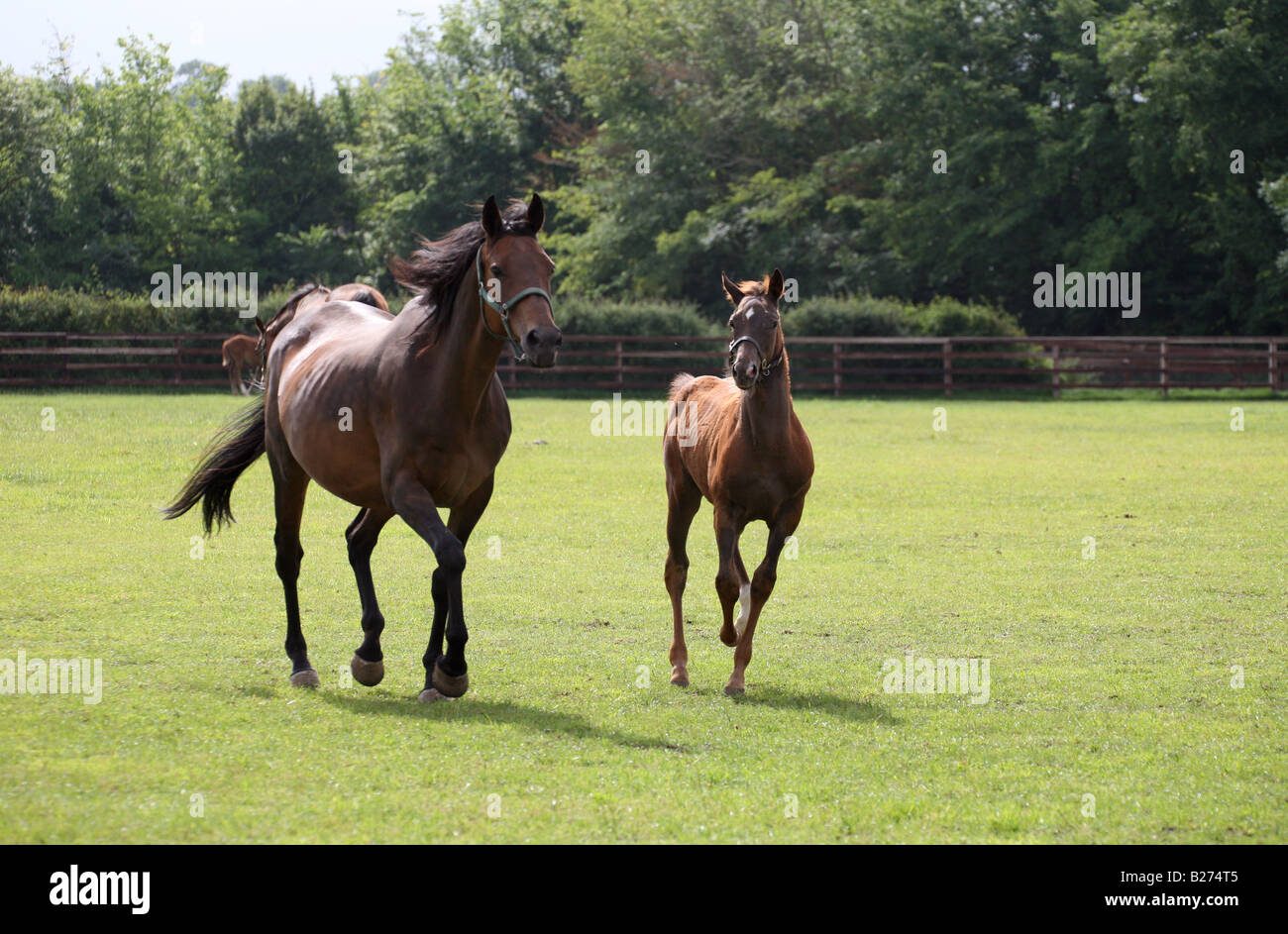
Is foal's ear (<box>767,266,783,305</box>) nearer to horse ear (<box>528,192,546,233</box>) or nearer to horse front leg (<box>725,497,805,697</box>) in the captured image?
horse front leg (<box>725,497,805,697</box>)

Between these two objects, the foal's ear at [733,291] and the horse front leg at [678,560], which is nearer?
the horse front leg at [678,560]

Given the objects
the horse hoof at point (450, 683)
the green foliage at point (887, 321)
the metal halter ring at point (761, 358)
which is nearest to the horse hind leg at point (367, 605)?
the horse hoof at point (450, 683)

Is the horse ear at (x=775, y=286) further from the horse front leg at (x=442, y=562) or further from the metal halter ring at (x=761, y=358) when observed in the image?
the horse front leg at (x=442, y=562)

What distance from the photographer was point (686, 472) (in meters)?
8.49

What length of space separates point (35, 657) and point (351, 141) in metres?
65.6

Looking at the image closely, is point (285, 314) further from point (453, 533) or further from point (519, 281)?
point (519, 281)

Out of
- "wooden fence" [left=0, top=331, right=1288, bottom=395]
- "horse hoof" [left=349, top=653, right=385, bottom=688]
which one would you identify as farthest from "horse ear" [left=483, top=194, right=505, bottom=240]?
"wooden fence" [left=0, top=331, right=1288, bottom=395]

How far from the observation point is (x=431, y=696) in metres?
6.95

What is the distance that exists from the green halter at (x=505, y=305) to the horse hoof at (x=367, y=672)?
71.9 inches

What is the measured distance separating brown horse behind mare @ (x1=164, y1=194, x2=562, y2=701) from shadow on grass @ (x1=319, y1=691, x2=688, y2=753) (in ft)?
0.39

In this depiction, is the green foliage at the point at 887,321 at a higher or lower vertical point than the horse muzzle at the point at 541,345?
higher

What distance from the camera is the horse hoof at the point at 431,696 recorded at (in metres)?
6.94
